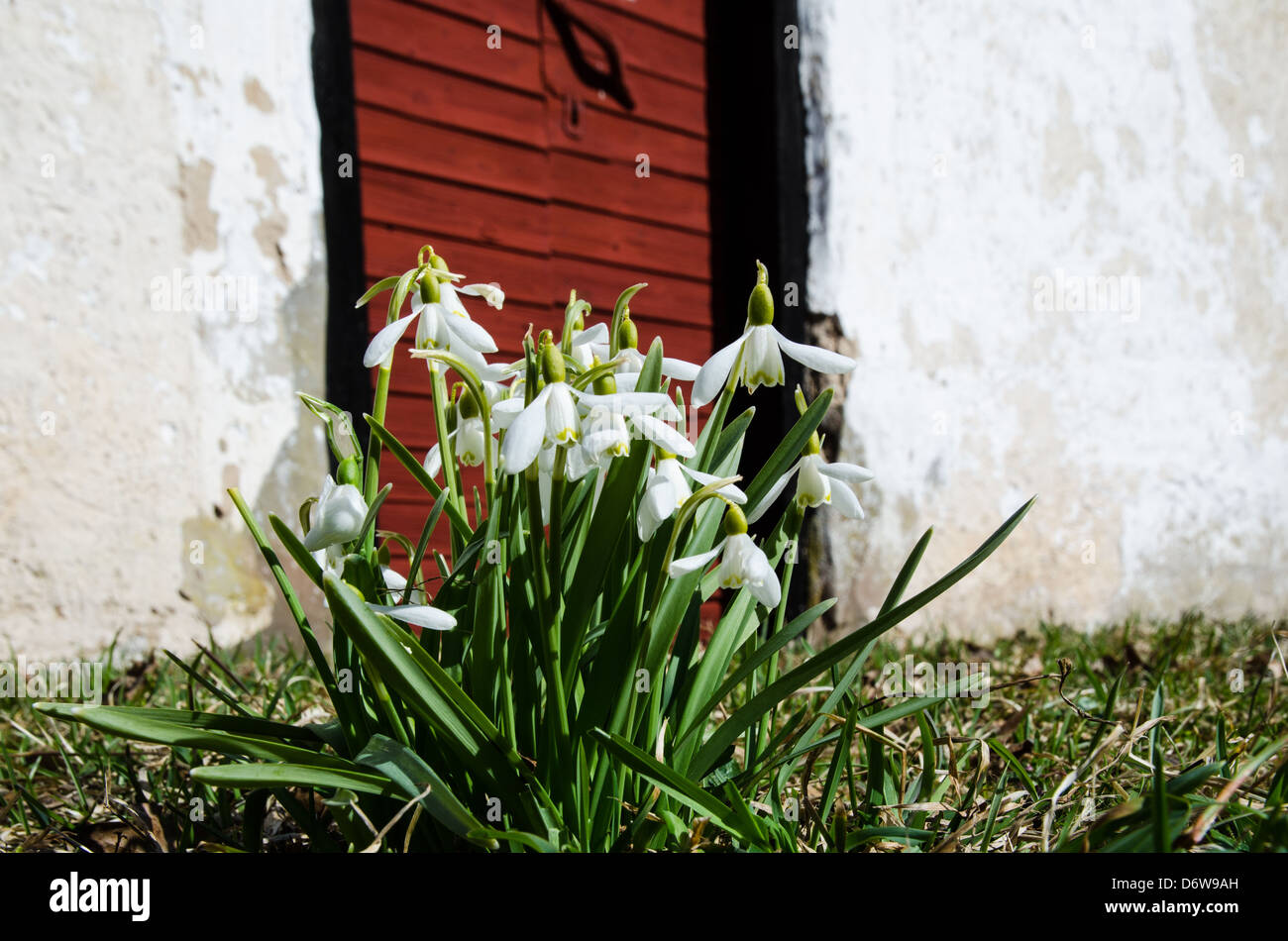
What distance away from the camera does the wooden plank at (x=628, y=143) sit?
3.20 m

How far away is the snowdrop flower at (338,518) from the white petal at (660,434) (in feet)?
0.86

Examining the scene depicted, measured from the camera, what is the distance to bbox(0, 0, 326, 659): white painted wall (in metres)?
2.12

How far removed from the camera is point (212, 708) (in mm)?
1837

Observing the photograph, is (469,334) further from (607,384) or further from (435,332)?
(607,384)

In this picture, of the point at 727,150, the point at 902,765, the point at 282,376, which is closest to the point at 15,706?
the point at 282,376

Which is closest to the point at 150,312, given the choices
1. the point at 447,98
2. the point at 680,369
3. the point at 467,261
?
the point at 467,261

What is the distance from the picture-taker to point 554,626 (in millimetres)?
964

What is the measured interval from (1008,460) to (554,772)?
312 centimetres

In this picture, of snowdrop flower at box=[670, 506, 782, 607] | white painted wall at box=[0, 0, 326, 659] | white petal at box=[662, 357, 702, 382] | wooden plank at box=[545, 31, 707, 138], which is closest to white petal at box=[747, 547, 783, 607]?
snowdrop flower at box=[670, 506, 782, 607]

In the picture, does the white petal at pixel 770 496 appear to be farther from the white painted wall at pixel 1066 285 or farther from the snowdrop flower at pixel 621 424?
the white painted wall at pixel 1066 285

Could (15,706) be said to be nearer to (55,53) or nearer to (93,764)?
(93,764)

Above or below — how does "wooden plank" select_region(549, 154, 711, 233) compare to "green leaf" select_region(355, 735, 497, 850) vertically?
above

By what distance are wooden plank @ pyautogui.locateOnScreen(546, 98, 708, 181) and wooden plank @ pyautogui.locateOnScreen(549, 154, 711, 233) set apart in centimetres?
3

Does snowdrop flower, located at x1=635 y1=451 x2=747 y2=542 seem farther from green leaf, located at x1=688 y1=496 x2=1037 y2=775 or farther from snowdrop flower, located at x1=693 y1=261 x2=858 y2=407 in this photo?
green leaf, located at x1=688 y1=496 x2=1037 y2=775
